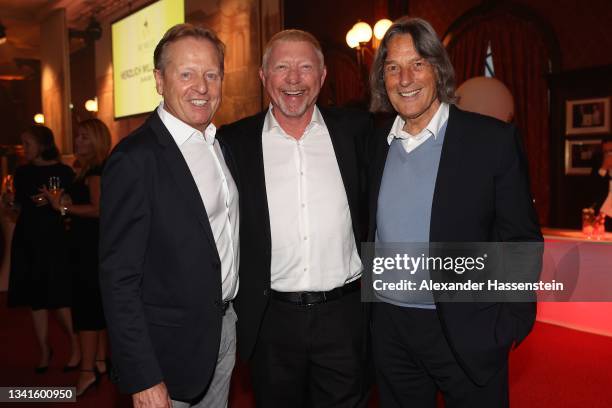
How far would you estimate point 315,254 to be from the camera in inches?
85.3

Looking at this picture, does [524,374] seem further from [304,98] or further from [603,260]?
[304,98]

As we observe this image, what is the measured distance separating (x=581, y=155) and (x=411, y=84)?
475 cm

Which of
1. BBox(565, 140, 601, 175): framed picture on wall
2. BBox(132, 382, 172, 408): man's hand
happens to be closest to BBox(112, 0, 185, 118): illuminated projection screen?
BBox(565, 140, 601, 175): framed picture on wall

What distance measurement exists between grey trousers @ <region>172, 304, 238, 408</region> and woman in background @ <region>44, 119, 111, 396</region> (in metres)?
1.97

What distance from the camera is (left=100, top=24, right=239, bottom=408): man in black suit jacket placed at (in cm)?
155

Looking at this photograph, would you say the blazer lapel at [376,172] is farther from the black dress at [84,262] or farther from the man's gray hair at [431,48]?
the black dress at [84,262]

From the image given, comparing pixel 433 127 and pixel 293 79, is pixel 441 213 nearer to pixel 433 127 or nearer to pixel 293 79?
pixel 433 127

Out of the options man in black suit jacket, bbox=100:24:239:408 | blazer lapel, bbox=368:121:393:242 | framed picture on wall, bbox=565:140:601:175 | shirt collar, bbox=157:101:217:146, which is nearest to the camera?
man in black suit jacket, bbox=100:24:239:408

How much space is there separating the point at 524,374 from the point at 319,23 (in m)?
6.21

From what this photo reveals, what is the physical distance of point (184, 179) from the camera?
5.41 feet

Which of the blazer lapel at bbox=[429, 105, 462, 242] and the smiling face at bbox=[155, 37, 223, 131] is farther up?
the smiling face at bbox=[155, 37, 223, 131]

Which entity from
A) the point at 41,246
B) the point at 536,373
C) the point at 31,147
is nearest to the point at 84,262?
the point at 41,246

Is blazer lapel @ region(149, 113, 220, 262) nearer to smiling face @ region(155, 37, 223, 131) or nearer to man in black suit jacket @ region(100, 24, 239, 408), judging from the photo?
man in black suit jacket @ region(100, 24, 239, 408)

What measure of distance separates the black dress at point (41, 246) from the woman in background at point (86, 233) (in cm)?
25
